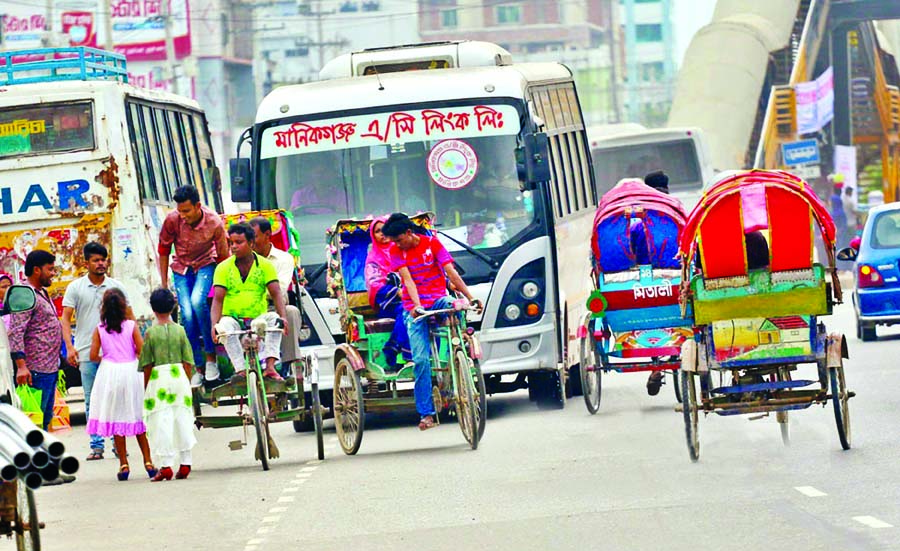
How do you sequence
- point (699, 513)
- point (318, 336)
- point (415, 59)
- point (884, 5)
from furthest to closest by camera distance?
point (884, 5) → point (415, 59) → point (318, 336) → point (699, 513)

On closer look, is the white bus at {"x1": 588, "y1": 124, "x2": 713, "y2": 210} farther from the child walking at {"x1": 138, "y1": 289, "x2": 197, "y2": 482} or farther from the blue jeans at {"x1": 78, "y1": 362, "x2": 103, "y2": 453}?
the child walking at {"x1": 138, "y1": 289, "x2": 197, "y2": 482}

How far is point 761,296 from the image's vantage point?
12.8 metres

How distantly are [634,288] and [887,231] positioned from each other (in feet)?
26.5

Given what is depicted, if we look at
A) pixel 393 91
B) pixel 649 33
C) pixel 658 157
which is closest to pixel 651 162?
pixel 658 157

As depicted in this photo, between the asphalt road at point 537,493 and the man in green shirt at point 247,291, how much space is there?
0.88 metres

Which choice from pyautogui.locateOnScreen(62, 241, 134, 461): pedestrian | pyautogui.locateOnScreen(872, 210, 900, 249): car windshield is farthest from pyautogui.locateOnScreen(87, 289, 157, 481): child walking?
pyautogui.locateOnScreen(872, 210, 900, 249): car windshield

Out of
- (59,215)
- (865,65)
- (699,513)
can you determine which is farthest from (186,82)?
(699,513)

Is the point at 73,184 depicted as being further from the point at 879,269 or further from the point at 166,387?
the point at 879,269

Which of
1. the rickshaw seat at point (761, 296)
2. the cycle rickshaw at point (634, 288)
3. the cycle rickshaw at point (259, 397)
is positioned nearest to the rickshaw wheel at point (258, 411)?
the cycle rickshaw at point (259, 397)

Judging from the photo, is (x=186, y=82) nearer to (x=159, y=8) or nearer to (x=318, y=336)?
(x=159, y=8)

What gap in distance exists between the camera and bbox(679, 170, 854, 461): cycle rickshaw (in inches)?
501

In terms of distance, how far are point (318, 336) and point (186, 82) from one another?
81.8 metres

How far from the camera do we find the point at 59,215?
2028 centimetres

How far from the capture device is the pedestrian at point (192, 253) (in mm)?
15266
